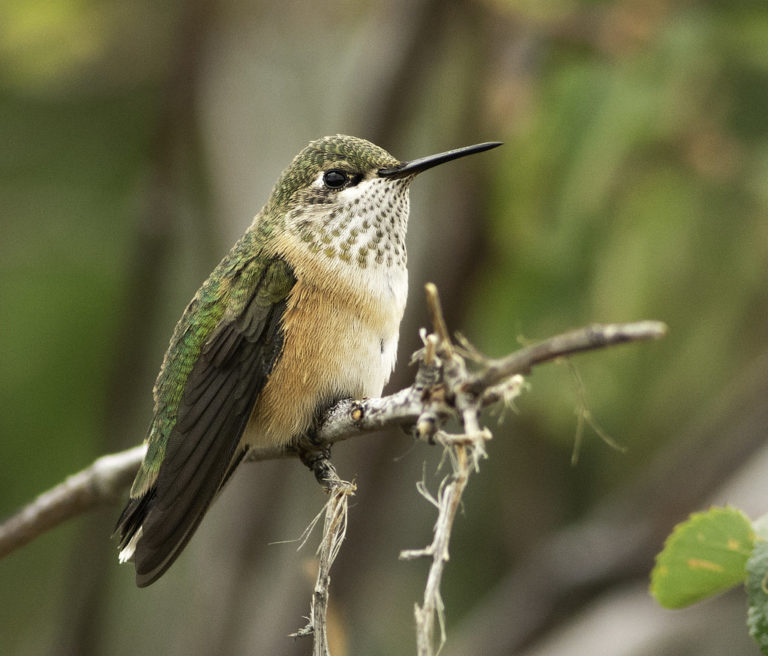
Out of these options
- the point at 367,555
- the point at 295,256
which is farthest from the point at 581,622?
the point at 295,256

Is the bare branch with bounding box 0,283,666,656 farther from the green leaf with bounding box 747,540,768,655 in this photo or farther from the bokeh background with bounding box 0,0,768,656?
the bokeh background with bounding box 0,0,768,656

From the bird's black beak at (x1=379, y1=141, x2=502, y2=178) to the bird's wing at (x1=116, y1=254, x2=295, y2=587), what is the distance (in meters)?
0.41

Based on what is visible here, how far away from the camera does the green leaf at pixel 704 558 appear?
1.94 meters

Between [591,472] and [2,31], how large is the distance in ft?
14.0

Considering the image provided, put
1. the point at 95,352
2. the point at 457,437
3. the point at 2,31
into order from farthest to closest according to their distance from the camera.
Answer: the point at 95,352
the point at 2,31
the point at 457,437

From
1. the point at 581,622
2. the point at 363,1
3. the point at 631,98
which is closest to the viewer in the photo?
the point at 631,98

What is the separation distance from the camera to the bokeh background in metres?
4.64

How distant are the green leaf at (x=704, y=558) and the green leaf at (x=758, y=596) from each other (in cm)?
4

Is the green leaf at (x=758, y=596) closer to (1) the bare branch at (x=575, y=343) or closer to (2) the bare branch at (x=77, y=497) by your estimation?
(1) the bare branch at (x=575, y=343)

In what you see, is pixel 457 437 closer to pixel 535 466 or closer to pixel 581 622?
pixel 581 622

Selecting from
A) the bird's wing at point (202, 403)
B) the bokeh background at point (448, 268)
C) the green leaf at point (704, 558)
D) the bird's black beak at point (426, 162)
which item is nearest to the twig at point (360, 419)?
the bird's wing at point (202, 403)

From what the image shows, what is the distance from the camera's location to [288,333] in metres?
2.97

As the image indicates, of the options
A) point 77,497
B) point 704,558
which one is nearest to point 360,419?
point 704,558

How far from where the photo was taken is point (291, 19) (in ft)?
21.1
